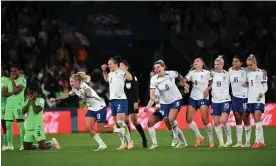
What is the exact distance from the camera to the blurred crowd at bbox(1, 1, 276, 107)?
34312 mm

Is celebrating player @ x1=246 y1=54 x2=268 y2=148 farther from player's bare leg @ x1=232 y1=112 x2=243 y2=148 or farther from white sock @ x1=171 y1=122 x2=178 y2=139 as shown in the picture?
white sock @ x1=171 y1=122 x2=178 y2=139

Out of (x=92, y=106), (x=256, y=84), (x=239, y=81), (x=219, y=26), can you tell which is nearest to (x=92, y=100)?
→ (x=92, y=106)

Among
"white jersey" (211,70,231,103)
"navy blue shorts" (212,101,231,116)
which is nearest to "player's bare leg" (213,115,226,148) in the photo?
"navy blue shorts" (212,101,231,116)

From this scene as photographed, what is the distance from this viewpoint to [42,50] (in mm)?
35219

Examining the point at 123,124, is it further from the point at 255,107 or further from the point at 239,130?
the point at 255,107

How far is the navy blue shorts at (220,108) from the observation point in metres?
20.5

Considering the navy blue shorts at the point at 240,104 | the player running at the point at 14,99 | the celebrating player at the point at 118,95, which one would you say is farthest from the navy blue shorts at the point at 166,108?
the player running at the point at 14,99

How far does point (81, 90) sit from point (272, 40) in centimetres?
1705

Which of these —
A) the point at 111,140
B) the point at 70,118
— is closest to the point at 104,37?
the point at 70,118

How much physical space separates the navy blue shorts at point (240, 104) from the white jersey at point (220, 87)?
213 mm

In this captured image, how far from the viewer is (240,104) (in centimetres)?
2053

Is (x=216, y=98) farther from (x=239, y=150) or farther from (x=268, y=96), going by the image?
(x=268, y=96)

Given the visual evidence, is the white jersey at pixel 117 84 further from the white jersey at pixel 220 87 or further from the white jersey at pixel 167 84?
the white jersey at pixel 220 87

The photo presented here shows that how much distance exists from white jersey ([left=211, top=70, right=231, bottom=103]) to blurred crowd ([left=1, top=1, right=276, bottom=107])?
13.0 m
